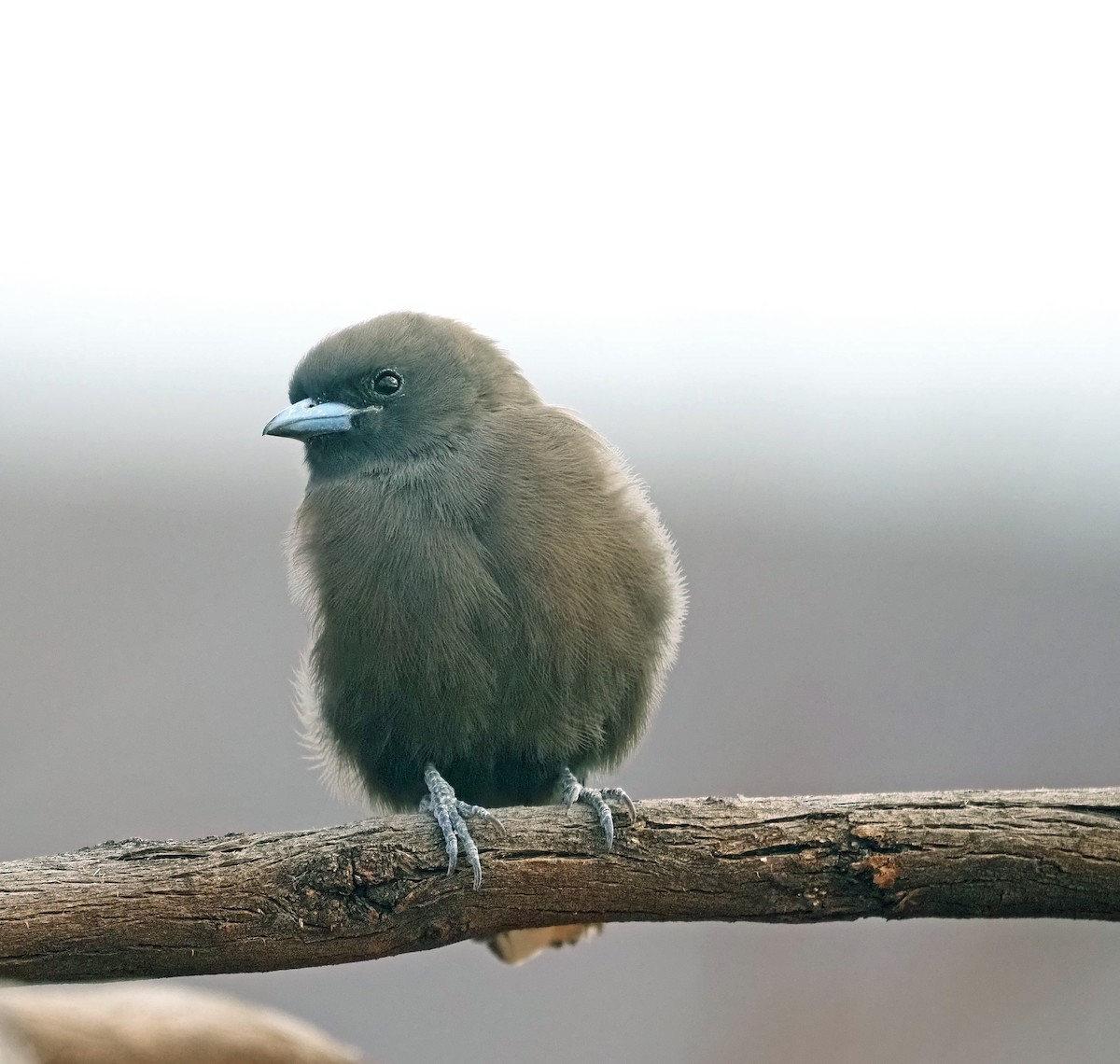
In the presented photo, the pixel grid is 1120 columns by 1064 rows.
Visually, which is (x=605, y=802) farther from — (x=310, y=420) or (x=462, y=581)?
(x=310, y=420)

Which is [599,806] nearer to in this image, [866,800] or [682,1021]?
[866,800]

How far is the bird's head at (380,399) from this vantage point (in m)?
3.51

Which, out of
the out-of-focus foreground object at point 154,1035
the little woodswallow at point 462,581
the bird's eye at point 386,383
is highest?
the bird's eye at point 386,383

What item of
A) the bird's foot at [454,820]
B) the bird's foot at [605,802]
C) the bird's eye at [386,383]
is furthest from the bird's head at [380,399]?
the bird's foot at [605,802]

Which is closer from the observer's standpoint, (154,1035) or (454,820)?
(454,820)

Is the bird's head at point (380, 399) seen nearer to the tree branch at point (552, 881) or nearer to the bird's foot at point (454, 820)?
the bird's foot at point (454, 820)

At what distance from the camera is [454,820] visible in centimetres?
287

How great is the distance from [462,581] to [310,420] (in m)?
0.68

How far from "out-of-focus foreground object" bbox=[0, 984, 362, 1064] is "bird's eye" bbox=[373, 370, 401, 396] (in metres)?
2.16

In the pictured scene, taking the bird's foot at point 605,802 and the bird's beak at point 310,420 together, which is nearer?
the bird's foot at point 605,802

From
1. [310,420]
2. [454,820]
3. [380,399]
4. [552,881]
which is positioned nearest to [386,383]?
[380,399]

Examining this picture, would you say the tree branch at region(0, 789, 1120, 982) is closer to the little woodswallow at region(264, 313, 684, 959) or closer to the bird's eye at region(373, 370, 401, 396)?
the little woodswallow at region(264, 313, 684, 959)

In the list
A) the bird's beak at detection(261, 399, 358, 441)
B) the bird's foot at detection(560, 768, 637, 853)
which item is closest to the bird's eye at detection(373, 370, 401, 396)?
Answer: the bird's beak at detection(261, 399, 358, 441)

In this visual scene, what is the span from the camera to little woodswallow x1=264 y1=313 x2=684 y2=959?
324 cm
